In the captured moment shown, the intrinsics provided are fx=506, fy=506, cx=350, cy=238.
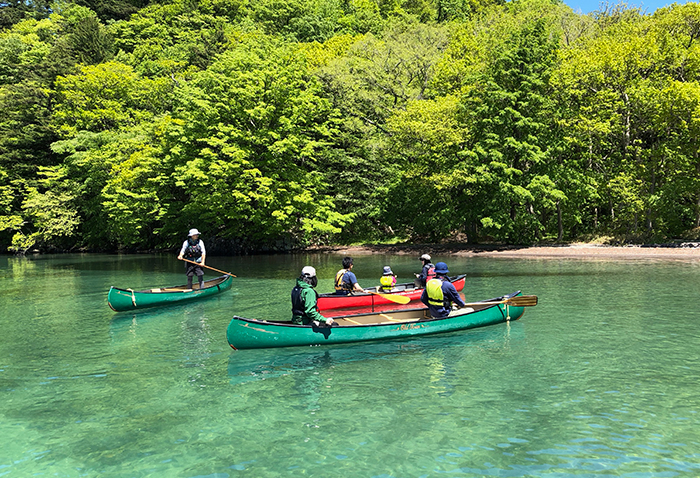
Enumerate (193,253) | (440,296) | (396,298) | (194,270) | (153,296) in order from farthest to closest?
(194,270) < (193,253) < (153,296) < (396,298) < (440,296)

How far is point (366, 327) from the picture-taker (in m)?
12.3

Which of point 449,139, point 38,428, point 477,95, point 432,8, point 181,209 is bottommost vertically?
point 38,428

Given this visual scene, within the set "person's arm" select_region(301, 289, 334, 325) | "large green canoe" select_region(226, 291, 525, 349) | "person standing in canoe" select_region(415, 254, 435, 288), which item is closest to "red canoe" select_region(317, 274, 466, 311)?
"person standing in canoe" select_region(415, 254, 435, 288)

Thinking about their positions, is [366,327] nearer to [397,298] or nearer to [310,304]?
[310,304]

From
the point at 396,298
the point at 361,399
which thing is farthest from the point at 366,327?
the point at 396,298

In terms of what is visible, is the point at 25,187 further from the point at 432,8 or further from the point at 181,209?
the point at 432,8

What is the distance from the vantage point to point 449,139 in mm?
38281

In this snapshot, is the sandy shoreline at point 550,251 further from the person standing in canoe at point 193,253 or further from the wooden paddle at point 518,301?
the person standing in canoe at point 193,253

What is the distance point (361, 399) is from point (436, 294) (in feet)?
16.1

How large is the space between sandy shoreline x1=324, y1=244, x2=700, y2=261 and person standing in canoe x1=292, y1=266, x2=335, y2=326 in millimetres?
25420

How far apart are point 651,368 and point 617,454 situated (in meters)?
4.29

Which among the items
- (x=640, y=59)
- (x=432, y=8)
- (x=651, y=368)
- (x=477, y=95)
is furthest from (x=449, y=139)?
(x=432, y=8)

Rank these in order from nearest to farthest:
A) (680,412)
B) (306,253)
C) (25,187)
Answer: (680,412)
(306,253)
(25,187)

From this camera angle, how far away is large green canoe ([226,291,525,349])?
11.6 metres
